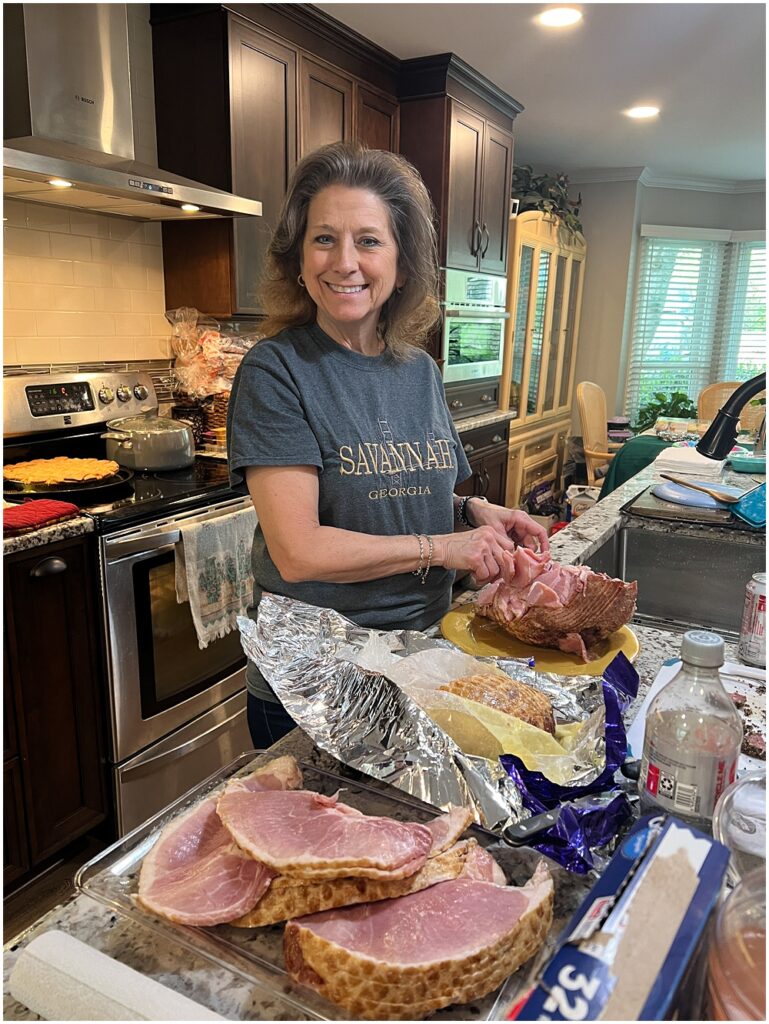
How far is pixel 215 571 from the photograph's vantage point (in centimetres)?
219

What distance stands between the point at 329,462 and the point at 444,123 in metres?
2.73

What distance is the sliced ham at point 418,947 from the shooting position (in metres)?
0.51

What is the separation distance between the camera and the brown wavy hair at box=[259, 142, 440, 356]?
3.96ft

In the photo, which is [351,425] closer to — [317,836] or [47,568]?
[317,836]

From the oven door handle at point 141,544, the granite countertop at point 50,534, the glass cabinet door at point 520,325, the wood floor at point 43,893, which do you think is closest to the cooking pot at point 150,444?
the oven door handle at point 141,544

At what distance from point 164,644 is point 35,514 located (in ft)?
1.78

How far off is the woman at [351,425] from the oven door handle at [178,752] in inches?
40.8

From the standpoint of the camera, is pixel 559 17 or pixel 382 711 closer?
pixel 382 711

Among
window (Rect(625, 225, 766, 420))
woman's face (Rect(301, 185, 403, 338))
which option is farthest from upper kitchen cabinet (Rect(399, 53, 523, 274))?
window (Rect(625, 225, 766, 420))

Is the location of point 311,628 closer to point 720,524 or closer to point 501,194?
point 720,524

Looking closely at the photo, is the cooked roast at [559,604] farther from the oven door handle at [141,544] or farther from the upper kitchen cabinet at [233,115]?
the upper kitchen cabinet at [233,115]

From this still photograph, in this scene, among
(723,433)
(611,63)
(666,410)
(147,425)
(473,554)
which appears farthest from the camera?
(666,410)

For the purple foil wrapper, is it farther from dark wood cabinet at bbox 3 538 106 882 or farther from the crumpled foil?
dark wood cabinet at bbox 3 538 106 882

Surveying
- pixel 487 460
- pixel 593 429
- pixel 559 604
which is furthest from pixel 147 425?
pixel 593 429
